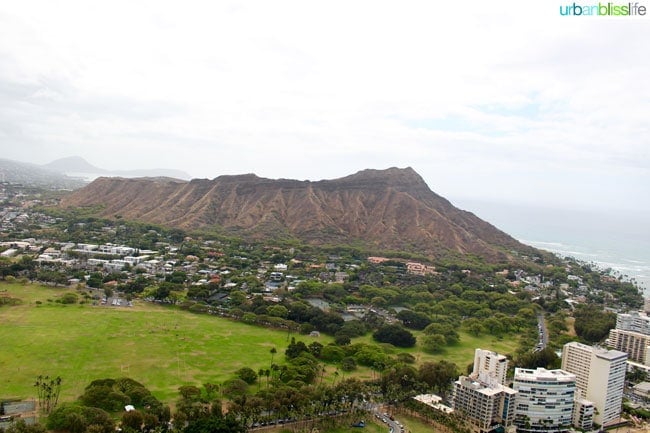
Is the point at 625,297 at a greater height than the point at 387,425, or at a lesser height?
greater

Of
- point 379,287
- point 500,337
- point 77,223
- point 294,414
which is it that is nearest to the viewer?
point 294,414

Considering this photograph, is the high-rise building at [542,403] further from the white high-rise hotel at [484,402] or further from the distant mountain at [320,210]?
the distant mountain at [320,210]

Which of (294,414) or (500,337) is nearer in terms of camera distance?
(294,414)

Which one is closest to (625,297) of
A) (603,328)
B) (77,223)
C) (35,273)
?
(603,328)

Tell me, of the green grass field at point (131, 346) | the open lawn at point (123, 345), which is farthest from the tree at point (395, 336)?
the open lawn at point (123, 345)

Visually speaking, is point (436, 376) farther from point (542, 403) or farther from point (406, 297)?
point (406, 297)

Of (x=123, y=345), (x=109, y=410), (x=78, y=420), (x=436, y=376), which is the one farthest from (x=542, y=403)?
(x=123, y=345)

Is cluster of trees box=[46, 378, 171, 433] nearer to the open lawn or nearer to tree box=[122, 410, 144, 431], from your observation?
tree box=[122, 410, 144, 431]

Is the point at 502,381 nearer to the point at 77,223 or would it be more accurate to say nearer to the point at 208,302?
the point at 208,302
